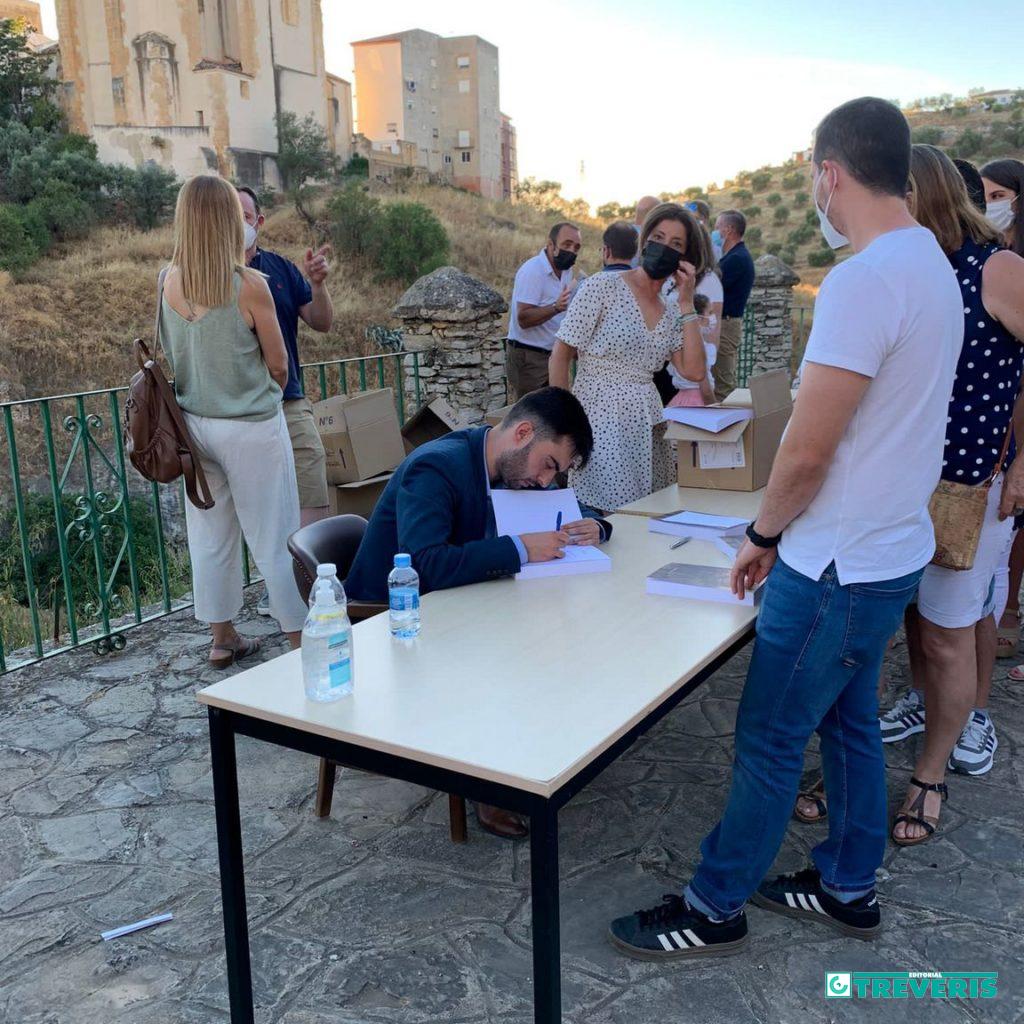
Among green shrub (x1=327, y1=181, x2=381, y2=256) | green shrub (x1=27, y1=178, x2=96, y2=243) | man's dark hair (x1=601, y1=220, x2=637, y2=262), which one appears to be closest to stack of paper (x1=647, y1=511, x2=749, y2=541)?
man's dark hair (x1=601, y1=220, x2=637, y2=262)

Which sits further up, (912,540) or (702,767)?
(912,540)

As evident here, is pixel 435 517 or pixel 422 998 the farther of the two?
pixel 435 517

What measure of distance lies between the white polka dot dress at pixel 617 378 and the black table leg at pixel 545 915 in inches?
92.8

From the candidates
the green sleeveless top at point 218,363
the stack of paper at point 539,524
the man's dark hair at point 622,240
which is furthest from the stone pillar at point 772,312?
the stack of paper at point 539,524

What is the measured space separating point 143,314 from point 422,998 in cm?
2035

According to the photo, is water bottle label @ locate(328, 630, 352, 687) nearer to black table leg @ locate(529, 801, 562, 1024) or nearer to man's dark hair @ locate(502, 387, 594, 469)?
black table leg @ locate(529, 801, 562, 1024)

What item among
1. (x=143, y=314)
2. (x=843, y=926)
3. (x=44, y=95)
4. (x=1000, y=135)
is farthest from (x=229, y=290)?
(x=1000, y=135)

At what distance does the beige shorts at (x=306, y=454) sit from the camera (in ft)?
13.9

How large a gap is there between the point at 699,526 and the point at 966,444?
2.75 ft

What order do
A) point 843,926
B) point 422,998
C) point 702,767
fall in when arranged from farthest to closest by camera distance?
point 702,767 → point 843,926 → point 422,998

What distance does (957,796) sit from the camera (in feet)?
9.82

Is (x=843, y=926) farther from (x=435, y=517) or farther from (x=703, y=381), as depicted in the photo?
(x=703, y=381)

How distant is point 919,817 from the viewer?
2.76 meters

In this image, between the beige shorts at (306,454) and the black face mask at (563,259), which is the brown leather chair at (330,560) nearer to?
the beige shorts at (306,454)
